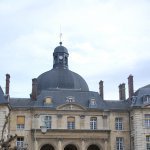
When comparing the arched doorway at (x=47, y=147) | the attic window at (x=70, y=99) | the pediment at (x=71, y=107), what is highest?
the attic window at (x=70, y=99)

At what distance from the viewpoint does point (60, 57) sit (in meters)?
53.3

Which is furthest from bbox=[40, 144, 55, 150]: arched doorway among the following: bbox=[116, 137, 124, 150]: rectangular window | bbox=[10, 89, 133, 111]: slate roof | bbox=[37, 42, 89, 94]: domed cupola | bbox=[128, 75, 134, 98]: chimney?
bbox=[128, 75, 134, 98]: chimney

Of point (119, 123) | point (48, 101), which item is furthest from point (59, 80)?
point (119, 123)

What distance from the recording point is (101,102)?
47.2 meters

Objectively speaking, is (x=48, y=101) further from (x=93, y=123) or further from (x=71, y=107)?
(x=93, y=123)

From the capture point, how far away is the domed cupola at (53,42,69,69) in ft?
173

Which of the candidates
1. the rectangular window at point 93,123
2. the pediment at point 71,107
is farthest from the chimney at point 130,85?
the pediment at point 71,107

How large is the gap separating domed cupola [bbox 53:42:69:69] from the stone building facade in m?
5.89

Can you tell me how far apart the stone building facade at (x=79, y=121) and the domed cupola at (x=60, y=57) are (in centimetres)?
589

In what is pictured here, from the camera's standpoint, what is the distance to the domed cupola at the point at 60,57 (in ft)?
173

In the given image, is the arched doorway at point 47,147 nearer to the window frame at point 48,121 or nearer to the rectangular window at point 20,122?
the window frame at point 48,121

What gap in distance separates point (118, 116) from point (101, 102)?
8.39ft

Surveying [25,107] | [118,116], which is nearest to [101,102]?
[118,116]

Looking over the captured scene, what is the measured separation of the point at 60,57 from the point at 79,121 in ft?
36.8
